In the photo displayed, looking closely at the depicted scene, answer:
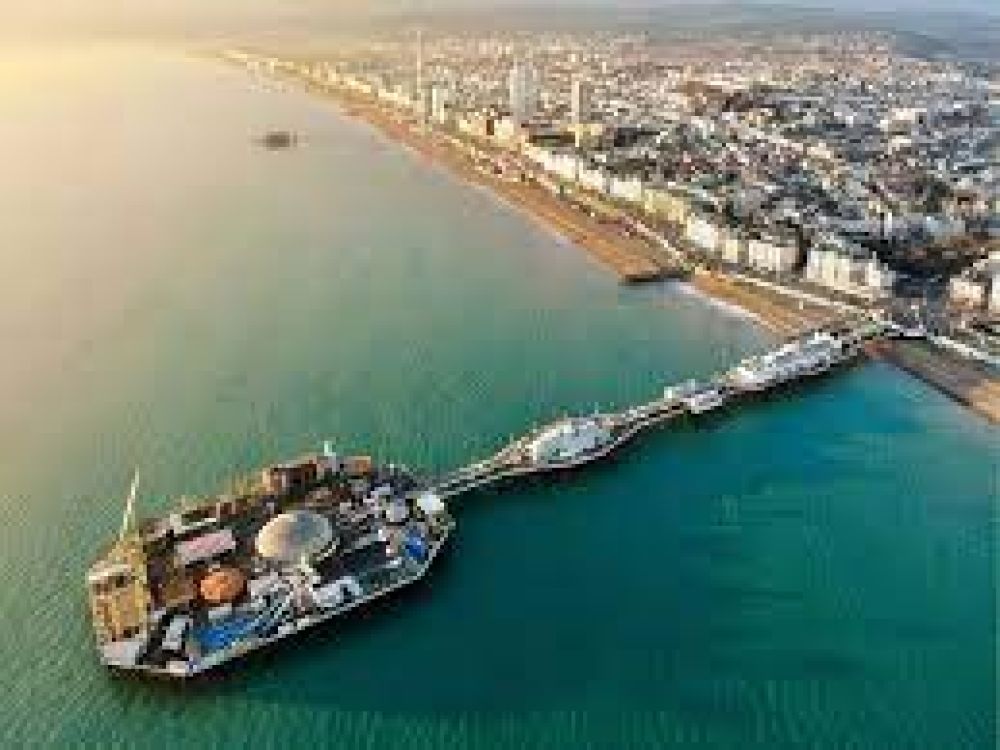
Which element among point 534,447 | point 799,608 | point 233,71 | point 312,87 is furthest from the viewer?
point 233,71

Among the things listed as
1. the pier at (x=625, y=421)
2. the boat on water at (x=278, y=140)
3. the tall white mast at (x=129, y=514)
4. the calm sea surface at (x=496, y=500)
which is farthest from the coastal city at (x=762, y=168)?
the tall white mast at (x=129, y=514)

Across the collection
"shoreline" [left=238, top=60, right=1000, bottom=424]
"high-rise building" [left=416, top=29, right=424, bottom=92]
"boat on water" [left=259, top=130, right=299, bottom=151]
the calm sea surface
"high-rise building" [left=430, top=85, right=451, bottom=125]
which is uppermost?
"high-rise building" [left=416, top=29, right=424, bottom=92]

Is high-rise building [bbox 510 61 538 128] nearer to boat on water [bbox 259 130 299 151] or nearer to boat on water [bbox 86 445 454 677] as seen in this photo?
boat on water [bbox 259 130 299 151]

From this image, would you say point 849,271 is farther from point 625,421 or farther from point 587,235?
point 625,421

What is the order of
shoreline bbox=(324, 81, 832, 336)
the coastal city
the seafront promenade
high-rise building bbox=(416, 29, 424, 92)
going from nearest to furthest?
shoreline bbox=(324, 81, 832, 336)
the seafront promenade
the coastal city
high-rise building bbox=(416, 29, 424, 92)

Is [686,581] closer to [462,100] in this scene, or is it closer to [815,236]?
[815,236]

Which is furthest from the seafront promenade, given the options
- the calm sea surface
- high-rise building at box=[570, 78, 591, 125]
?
high-rise building at box=[570, 78, 591, 125]

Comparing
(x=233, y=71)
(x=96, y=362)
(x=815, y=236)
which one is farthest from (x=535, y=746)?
(x=233, y=71)

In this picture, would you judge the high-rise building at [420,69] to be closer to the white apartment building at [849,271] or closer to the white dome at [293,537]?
the white apartment building at [849,271]
